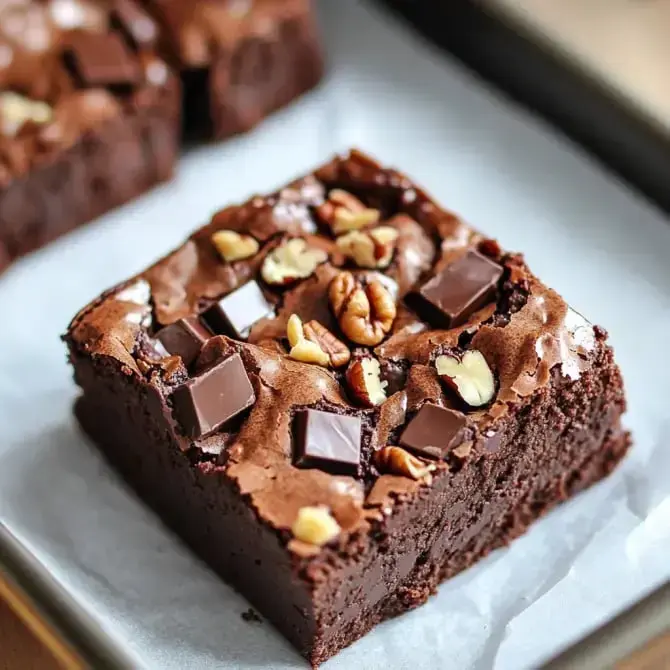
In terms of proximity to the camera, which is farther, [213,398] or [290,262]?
[290,262]

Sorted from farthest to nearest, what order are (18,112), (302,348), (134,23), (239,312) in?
(134,23), (18,112), (239,312), (302,348)

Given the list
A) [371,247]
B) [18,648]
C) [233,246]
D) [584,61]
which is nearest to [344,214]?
[371,247]

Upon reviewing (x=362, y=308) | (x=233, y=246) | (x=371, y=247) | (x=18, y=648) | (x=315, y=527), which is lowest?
(x=18, y=648)

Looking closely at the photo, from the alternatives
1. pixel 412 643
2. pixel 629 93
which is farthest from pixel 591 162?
pixel 412 643

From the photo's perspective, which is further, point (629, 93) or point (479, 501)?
point (629, 93)

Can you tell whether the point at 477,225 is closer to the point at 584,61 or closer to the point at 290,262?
the point at 584,61

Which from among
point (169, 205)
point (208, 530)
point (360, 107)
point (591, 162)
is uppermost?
point (591, 162)

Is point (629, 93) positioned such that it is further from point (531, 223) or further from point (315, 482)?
point (315, 482)
